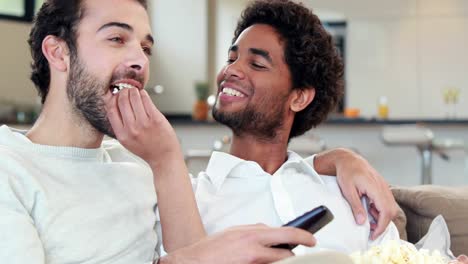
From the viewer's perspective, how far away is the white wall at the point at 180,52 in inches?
280

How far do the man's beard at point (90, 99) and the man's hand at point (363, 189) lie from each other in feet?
2.05

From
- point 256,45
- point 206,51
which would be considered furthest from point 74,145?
point 206,51

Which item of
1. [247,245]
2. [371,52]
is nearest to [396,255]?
[247,245]

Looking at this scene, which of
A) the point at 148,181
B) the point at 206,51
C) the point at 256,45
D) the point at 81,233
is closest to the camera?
the point at 81,233

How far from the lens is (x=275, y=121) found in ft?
5.89

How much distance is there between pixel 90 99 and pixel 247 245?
591 millimetres

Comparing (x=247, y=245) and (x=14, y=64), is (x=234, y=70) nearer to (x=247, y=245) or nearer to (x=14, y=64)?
(x=247, y=245)

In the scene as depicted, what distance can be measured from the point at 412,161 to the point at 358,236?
3.81 meters

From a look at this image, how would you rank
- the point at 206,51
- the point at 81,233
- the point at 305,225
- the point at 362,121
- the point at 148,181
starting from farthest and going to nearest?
1. the point at 206,51
2. the point at 362,121
3. the point at 148,181
4. the point at 81,233
5. the point at 305,225

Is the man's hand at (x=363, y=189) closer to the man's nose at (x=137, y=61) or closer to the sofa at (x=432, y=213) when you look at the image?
the sofa at (x=432, y=213)

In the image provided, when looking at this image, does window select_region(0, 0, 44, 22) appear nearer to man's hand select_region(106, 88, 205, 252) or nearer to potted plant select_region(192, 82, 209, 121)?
potted plant select_region(192, 82, 209, 121)

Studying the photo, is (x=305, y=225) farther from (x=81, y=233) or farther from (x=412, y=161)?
(x=412, y=161)

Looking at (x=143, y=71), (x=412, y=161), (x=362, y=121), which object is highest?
(x=143, y=71)

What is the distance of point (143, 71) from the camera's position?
4.62 feet
